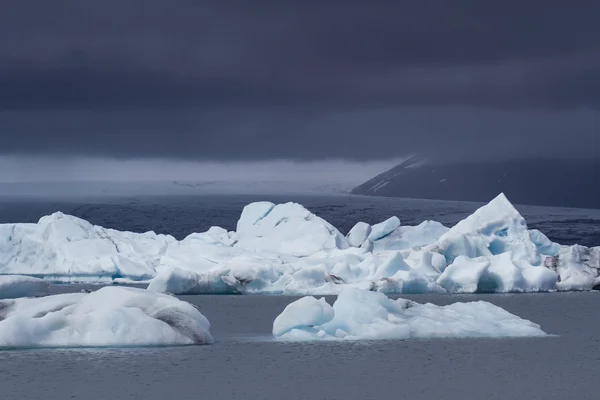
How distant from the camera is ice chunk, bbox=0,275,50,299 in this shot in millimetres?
24984

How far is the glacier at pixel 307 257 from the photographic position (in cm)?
3528

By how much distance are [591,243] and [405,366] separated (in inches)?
2160

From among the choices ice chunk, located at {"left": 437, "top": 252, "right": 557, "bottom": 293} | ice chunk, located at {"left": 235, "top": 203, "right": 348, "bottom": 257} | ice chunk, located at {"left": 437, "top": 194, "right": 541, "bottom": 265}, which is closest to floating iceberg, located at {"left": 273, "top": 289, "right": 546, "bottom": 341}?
ice chunk, located at {"left": 437, "top": 252, "right": 557, "bottom": 293}

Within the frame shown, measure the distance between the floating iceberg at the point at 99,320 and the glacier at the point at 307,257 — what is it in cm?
1497

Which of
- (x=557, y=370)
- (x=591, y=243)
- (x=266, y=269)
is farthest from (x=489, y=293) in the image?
(x=591, y=243)

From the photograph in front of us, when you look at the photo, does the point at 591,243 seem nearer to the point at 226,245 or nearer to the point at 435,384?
the point at 226,245

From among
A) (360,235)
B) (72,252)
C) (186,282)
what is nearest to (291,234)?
(360,235)

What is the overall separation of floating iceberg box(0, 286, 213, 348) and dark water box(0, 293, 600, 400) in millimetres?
332

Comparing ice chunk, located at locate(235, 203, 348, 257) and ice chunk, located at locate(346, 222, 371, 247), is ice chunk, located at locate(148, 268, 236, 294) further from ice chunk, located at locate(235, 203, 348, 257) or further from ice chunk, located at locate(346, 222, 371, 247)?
ice chunk, located at locate(346, 222, 371, 247)

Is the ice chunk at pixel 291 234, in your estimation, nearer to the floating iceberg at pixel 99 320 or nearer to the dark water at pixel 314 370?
the dark water at pixel 314 370

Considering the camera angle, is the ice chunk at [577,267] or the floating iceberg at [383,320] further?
the ice chunk at [577,267]

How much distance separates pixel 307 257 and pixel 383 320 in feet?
63.5

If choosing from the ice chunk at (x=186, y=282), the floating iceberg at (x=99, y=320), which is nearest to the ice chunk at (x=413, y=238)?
the ice chunk at (x=186, y=282)

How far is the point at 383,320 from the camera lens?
20.0 m
